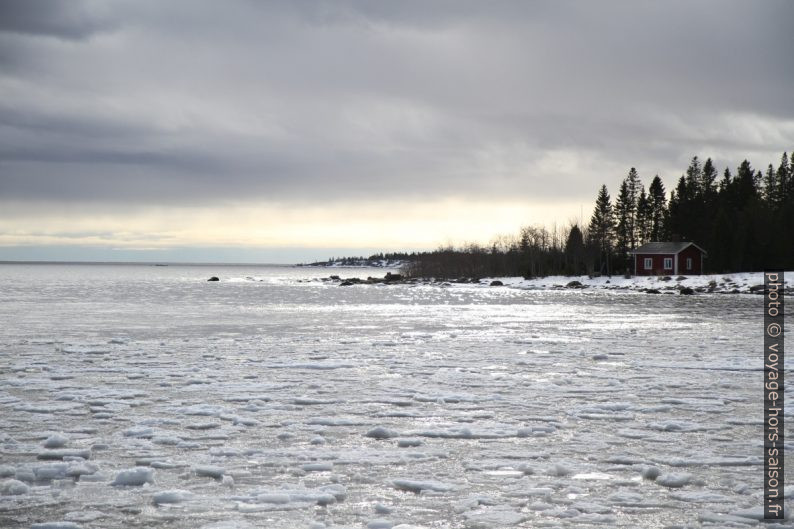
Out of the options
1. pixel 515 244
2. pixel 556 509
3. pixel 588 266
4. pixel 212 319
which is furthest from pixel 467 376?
pixel 515 244

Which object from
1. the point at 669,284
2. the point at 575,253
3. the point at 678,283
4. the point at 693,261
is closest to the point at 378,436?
the point at 669,284

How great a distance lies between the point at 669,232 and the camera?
102 metres

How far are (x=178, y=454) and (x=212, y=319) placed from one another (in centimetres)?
2134

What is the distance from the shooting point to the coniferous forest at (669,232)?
82.5m

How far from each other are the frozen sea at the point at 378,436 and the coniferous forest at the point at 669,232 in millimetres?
73406

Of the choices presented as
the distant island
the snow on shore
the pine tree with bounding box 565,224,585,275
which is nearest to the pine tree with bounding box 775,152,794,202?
the distant island

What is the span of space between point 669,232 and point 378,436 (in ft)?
336

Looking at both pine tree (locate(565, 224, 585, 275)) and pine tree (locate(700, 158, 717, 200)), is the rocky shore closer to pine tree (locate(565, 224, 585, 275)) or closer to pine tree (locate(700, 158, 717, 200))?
pine tree (locate(565, 224, 585, 275))

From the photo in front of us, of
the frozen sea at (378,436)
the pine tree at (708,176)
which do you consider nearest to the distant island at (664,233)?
the pine tree at (708,176)

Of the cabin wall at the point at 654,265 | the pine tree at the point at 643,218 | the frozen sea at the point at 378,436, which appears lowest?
the frozen sea at the point at 378,436

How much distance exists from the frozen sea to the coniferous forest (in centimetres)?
7341

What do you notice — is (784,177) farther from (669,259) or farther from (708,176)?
(669,259)

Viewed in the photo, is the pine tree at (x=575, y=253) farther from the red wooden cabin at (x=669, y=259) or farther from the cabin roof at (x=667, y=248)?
the cabin roof at (x=667, y=248)

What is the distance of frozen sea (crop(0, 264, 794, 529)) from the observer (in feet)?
18.8
